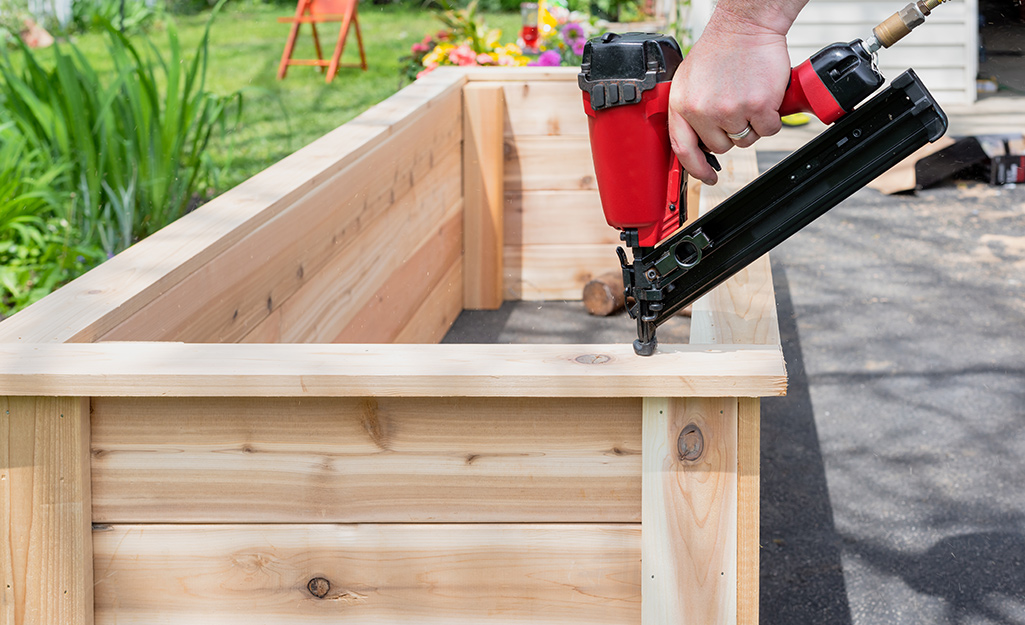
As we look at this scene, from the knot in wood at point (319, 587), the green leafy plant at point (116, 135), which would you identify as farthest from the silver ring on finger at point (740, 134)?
the green leafy plant at point (116, 135)

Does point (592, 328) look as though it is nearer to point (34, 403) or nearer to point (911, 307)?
point (911, 307)

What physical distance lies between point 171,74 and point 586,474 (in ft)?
6.60

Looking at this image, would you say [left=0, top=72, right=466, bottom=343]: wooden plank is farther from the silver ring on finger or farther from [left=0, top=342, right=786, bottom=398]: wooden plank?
the silver ring on finger

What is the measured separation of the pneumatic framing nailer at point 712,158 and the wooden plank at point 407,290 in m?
0.69

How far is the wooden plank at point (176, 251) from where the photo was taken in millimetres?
1095

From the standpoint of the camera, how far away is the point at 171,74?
8.38 ft

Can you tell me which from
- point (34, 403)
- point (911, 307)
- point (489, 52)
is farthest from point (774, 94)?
point (489, 52)

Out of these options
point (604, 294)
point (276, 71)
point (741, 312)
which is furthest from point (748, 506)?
point (276, 71)

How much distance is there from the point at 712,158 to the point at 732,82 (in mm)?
112

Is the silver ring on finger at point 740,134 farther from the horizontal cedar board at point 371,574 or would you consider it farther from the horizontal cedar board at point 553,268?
the horizontal cedar board at point 553,268

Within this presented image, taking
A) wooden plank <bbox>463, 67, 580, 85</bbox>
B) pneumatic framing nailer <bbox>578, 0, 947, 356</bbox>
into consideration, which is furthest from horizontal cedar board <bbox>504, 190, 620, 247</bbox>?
pneumatic framing nailer <bbox>578, 0, 947, 356</bbox>

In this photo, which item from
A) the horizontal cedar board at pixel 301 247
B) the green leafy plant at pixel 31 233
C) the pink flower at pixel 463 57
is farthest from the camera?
the pink flower at pixel 463 57

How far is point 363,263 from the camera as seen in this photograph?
202 cm

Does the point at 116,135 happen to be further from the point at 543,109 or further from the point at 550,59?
the point at 550,59
